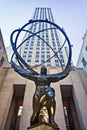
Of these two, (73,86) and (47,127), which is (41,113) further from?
(73,86)

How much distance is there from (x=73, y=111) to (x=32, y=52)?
2846 centimetres

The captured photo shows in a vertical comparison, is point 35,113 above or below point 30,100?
below

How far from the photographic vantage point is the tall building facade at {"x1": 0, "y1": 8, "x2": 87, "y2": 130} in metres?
8.23

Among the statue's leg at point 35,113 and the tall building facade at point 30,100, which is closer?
the statue's leg at point 35,113

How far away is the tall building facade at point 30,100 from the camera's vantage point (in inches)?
324

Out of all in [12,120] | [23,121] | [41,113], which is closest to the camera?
[41,113]

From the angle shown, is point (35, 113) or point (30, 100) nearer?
point (35, 113)

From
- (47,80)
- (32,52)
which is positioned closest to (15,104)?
(47,80)

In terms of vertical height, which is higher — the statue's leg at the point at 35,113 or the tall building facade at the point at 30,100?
the tall building facade at the point at 30,100

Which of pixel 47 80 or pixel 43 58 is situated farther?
pixel 43 58

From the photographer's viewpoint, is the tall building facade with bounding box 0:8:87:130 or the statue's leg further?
the tall building facade with bounding box 0:8:87:130

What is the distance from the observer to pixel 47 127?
351cm

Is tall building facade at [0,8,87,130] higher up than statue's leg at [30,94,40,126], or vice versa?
tall building facade at [0,8,87,130]

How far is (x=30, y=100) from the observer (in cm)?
920
